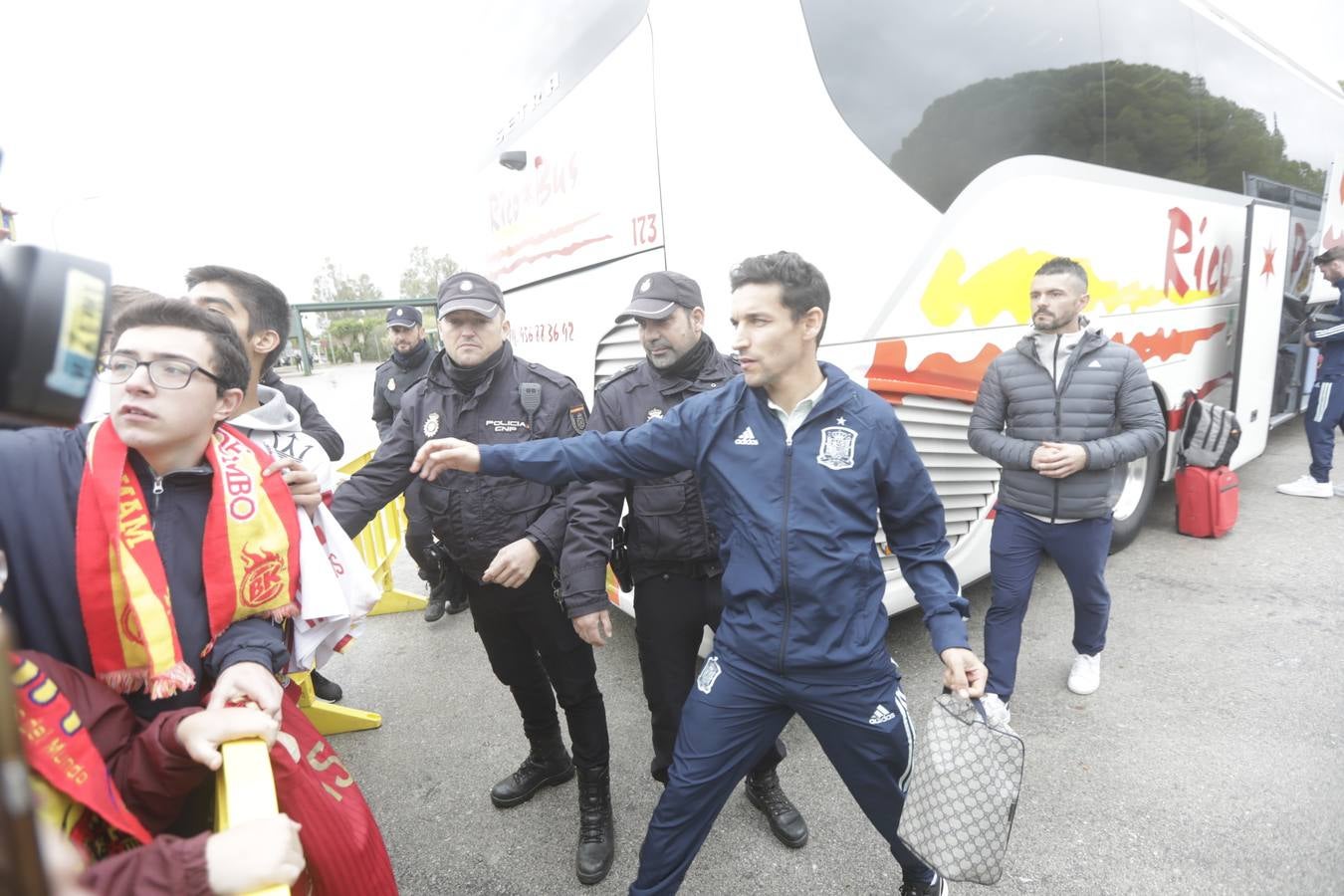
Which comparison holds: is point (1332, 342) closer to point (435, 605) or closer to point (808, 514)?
point (808, 514)

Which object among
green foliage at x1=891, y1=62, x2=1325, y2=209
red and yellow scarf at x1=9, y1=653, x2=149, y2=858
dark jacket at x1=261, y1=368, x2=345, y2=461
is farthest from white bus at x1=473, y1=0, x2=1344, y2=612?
red and yellow scarf at x1=9, y1=653, x2=149, y2=858

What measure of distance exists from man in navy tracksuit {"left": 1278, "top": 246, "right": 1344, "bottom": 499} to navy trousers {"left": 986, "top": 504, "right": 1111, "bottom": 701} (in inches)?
177

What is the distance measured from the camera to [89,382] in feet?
1.64

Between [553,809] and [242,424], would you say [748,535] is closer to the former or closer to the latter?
[242,424]

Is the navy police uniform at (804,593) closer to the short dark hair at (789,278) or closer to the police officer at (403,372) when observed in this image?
the short dark hair at (789,278)

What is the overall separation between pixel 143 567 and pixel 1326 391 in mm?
7756

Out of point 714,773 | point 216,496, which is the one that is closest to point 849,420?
point 714,773

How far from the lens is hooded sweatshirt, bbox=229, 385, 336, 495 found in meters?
1.79

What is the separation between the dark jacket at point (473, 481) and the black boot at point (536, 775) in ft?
2.78

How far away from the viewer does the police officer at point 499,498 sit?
7.38 ft

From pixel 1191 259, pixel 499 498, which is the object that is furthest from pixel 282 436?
pixel 1191 259

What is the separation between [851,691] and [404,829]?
1.84 metres

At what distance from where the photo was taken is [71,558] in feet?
4.11

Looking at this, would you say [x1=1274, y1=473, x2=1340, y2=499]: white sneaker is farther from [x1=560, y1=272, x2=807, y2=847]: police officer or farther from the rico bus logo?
[x1=560, y1=272, x2=807, y2=847]: police officer
